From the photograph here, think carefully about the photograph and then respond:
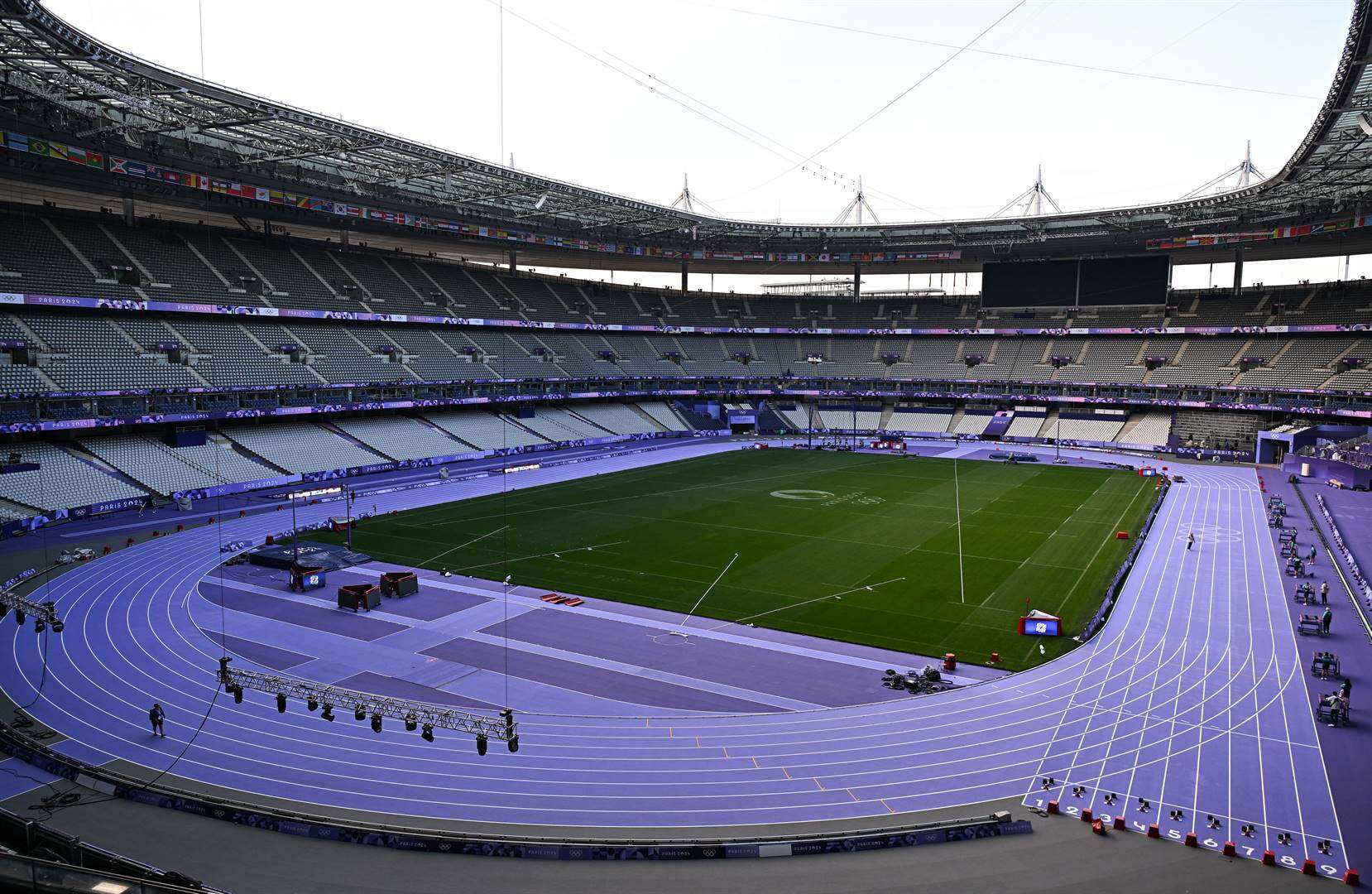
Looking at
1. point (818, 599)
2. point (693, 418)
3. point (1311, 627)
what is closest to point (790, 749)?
point (818, 599)

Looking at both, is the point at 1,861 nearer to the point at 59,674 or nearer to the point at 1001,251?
the point at 59,674

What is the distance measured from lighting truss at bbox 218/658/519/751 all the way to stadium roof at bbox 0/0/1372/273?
908 inches

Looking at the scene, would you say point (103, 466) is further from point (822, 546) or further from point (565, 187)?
point (822, 546)

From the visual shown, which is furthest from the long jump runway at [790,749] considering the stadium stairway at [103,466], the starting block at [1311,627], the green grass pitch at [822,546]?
the stadium stairway at [103,466]

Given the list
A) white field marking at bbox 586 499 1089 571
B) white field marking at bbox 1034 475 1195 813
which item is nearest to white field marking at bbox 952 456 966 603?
white field marking at bbox 586 499 1089 571

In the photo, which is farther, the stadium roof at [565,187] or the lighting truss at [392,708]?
the stadium roof at [565,187]

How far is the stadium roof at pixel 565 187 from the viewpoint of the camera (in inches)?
1231

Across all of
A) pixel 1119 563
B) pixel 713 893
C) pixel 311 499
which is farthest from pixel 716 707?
pixel 311 499

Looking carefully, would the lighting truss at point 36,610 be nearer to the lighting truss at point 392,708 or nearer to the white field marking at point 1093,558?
the lighting truss at point 392,708

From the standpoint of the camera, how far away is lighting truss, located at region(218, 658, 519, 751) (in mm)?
14500

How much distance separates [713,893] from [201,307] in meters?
48.6

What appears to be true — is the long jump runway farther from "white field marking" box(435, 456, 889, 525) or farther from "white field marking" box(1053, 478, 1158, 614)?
"white field marking" box(435, 456, 889, 525)

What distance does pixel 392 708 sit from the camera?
50.1 ft

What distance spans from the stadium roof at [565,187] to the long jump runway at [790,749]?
19.9m
